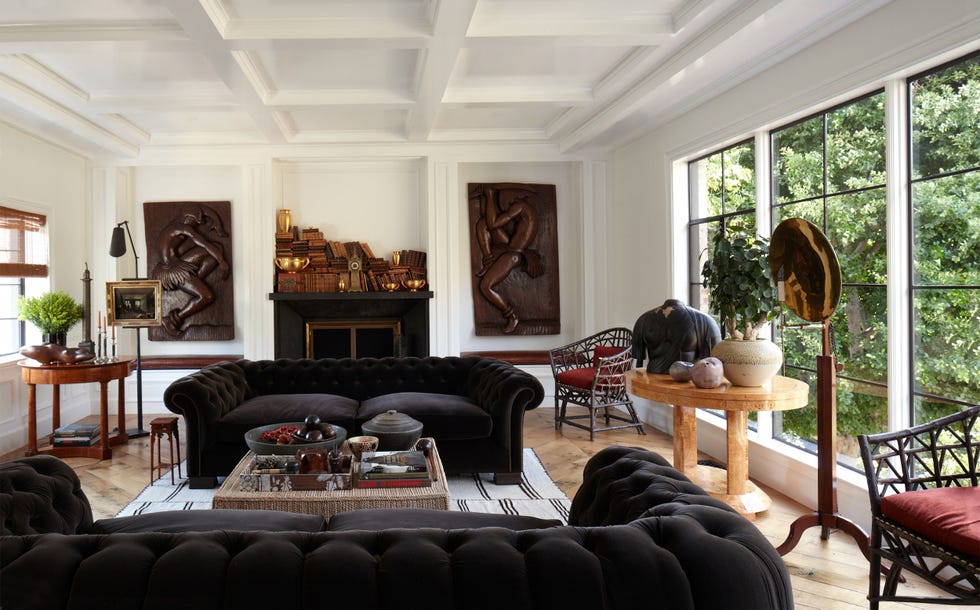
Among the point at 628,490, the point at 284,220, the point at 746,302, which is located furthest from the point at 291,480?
the point at 284,220

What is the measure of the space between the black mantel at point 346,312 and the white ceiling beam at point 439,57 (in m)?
Result: 1.92

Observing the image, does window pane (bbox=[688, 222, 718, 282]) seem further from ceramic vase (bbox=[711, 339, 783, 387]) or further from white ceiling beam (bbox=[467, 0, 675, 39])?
ceramic vase (bbox=[711, 339, 783, 387])

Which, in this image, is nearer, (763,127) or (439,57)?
(439,57)

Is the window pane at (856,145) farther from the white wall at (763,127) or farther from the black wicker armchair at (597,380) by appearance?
the black wicker armchair at (597,380)

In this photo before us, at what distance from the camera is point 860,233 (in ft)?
12.0

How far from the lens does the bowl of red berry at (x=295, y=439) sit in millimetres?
3273

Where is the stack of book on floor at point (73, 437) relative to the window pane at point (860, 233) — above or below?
below

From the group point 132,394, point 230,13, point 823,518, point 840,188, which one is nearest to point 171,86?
point 230,13

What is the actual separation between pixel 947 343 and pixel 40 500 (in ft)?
Result: 12.5

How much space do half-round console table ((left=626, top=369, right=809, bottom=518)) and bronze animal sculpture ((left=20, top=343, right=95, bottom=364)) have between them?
437 centimetres

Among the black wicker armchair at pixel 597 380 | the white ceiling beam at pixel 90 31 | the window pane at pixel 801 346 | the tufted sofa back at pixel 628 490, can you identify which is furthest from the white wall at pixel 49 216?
the window pane at pixel 801 346

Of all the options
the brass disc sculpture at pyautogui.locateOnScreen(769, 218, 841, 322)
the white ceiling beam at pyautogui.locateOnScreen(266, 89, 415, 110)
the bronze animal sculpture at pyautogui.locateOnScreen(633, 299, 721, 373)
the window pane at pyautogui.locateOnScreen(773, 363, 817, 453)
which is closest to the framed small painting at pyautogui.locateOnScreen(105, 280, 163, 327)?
the white ceiling beam at pyautogui.locateOnScreen(266, 89, 415, 110)

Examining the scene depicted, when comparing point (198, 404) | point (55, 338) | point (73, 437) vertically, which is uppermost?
point (55, 338)

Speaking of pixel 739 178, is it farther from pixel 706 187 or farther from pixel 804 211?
pixel 804 211
